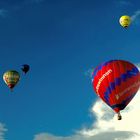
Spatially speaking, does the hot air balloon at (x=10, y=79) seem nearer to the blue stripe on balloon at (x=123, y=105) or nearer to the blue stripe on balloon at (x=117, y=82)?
the blue stripe on balloon at (x=117, y=82)

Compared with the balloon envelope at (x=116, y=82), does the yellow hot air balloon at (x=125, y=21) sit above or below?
above

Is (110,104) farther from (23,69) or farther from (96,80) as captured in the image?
(23,69)

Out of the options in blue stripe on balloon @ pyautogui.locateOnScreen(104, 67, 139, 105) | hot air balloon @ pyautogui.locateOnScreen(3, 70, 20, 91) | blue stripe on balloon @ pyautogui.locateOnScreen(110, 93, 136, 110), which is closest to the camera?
blue stripe on balloon @ pyautogui.locateOnScreen(110, 93, 136, 110)

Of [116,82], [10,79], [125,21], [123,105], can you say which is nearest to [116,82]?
[116,82]

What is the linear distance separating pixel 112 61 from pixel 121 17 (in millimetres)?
A: 34004

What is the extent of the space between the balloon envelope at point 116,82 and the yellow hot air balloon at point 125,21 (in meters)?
30.9

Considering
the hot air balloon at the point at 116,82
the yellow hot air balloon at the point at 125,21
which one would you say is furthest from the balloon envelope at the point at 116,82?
the yellow hot air balloon at the point at 125,21

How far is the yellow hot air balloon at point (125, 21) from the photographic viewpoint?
143750mm

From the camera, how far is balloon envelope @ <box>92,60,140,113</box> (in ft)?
367

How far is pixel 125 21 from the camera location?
474 ft

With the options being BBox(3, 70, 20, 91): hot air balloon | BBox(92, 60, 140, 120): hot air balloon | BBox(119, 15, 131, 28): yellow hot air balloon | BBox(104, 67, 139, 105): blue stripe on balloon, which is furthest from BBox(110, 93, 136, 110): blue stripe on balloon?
BBox(3, 70, 20, 91): hot air balloon

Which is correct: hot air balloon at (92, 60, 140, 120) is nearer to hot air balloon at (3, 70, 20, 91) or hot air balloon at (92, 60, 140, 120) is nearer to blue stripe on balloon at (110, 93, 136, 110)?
blue stripe on balloon at (110, 93, 136, 110)

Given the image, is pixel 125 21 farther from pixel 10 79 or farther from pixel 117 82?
pixel 117 82

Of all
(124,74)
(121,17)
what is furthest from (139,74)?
(121,17)
